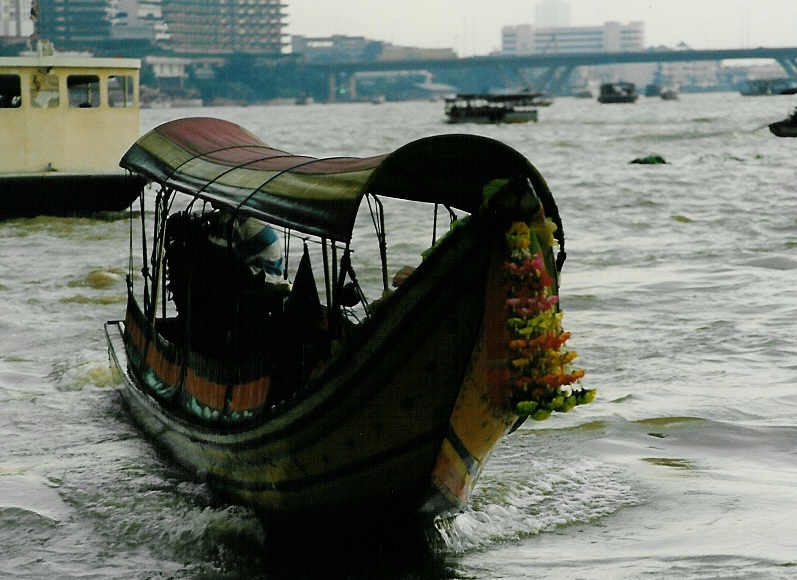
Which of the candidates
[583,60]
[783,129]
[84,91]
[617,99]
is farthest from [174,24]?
[84,91]

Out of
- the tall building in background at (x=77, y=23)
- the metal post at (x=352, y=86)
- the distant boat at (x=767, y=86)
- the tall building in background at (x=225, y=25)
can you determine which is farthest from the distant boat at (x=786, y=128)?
the tall building in background at (x=225, y=25)

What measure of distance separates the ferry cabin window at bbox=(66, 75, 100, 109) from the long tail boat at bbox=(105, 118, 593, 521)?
14.0m

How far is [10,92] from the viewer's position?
67.2 feet

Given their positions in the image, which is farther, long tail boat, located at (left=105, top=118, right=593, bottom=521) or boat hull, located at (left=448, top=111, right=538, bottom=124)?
boat hull, located at (left=448, top=111, right=538, bottom=124)

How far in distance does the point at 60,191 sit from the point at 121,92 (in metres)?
2.09

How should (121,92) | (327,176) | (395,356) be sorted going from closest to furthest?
(395,356), (327,176), (121,92)

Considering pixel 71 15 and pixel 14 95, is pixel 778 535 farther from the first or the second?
pixel 71 15

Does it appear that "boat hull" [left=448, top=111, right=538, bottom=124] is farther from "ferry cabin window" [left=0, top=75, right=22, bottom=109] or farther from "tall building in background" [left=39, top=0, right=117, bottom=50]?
"ferry cabin window" [left=0, top=75, right=22, bottom=109]

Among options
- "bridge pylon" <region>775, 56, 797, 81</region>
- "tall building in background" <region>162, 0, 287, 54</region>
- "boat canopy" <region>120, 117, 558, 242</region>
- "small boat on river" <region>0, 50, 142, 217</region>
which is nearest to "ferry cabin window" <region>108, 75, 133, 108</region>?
"small boat on river" <region>0, 50, 142, 217</region>

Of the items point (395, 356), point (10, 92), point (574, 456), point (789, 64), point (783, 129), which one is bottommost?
point (574, 456)

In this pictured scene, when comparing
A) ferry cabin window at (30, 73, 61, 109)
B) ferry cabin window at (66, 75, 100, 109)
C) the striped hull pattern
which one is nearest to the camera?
the striped hull pattern

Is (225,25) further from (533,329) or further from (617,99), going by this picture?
(533,329)

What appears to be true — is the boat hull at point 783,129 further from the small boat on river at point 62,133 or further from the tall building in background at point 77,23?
the tall building in background at point 77,23

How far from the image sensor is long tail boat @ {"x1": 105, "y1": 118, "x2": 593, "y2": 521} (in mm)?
5234
